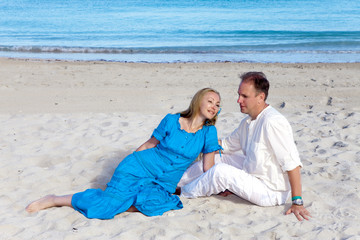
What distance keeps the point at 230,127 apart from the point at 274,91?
3.00 metres

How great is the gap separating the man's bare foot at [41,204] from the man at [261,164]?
47.1 inches

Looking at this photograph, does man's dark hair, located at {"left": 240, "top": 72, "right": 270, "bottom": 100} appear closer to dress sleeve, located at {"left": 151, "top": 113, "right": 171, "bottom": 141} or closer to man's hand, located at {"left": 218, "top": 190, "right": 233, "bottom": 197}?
dress sleeve, located at {"left": 151, "top": 113, "right": 171, "bottom": 141}

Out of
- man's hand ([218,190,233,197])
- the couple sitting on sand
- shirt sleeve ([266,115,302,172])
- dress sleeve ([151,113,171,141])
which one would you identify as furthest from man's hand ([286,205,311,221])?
dress sleeve ([151,113,171,141])

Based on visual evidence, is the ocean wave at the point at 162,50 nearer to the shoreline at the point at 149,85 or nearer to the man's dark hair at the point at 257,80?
the shoreline at the point at 149,85

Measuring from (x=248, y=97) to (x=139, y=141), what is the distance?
91.7 inches

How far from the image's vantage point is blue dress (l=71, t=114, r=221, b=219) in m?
3.83

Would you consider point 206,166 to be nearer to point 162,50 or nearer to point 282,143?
point 282,143

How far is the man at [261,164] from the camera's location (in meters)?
3.67

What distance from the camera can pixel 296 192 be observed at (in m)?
3.70

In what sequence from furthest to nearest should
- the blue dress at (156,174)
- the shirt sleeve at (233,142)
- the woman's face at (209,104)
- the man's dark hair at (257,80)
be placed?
the shirt sleeve at (233,142) < the woman's face at (209,104) < the blue dress at (156,174) < the man's dark hair at (257,80)

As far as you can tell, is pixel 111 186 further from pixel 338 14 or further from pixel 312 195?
pixel 338 14

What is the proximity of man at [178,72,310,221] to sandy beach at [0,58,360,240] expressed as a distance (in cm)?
14

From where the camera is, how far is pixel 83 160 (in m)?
5.10

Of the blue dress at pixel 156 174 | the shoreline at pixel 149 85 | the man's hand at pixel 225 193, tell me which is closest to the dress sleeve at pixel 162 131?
the blue dress at pixel 156 174
